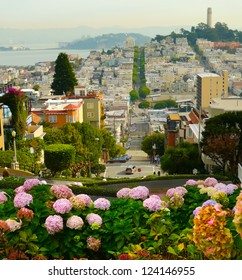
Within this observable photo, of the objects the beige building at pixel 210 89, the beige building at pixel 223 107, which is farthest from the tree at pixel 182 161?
the beige building at pixel 210 89

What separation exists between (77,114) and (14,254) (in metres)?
15.8

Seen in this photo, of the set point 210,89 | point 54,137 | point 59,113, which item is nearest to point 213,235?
point 54,137

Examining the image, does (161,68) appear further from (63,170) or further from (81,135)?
(63,170)

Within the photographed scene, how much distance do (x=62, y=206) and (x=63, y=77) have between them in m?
21.6

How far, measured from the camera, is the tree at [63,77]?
76.5ft

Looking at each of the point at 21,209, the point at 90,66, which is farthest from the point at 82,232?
the point at 90,66

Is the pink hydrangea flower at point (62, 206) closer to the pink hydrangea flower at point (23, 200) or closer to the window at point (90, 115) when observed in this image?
the pink hydrangea flower at point (23, 200)

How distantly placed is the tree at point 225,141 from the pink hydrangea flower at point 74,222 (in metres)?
5.44

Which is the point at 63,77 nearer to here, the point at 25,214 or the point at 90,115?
the point at 90,115

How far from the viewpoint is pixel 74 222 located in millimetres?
2238

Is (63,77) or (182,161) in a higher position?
(63,77)

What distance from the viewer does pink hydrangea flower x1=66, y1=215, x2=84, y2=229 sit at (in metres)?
2.24

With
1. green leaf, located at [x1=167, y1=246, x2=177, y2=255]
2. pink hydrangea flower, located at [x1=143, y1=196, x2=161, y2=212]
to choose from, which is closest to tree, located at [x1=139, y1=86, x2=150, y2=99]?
pink hydrangea flower, located at [x1=143, y1=196, x2=161, y2=212]

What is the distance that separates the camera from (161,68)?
7556cm
